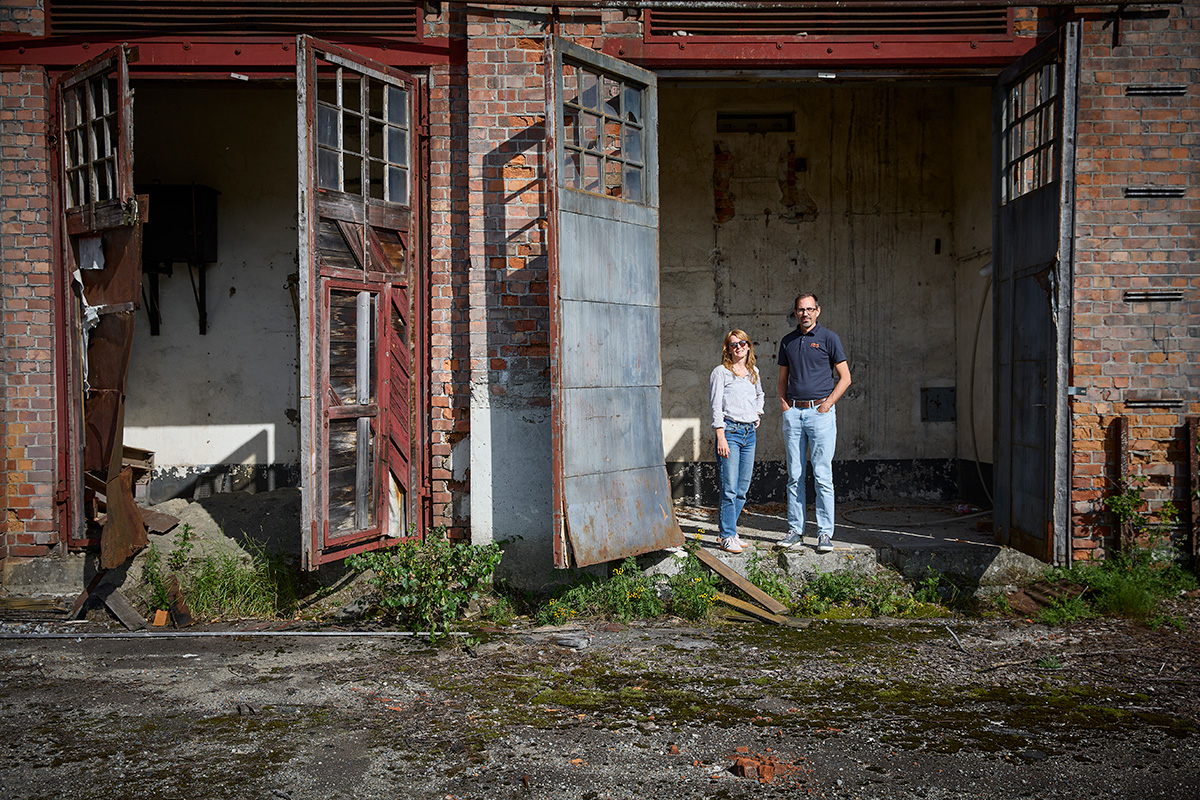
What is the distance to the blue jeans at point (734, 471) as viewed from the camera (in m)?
5.90

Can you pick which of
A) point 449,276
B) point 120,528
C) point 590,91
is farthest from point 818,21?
point 120,528

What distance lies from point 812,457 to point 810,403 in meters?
0.40

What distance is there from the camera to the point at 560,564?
4.95m

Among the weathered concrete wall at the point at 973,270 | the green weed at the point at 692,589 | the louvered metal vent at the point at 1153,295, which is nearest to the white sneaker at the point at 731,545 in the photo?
the green weed at the point at 692,589

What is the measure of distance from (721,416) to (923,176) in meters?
3.98

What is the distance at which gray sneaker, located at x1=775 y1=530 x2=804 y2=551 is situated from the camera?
5879 millimetres

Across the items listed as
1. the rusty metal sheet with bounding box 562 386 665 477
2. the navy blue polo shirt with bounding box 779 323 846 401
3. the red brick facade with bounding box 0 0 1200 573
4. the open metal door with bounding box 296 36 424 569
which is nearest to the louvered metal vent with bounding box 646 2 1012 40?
the red brick facade with bounding box 0 0 1200 573

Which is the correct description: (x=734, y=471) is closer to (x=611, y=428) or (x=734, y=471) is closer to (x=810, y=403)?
(x=810, y=403)

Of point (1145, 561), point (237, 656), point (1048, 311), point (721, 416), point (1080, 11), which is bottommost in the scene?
point (237, 656)

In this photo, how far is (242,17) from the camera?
5.66 metres

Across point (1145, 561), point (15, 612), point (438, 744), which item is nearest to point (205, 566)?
point (15, 612)

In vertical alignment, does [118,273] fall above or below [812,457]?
above

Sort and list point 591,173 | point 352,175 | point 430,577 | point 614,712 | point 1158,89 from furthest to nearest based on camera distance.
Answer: point 352,175
point 1158,89
point 591,173
point 430,577
point 614,712

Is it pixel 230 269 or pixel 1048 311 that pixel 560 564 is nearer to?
pixel 1048 311
